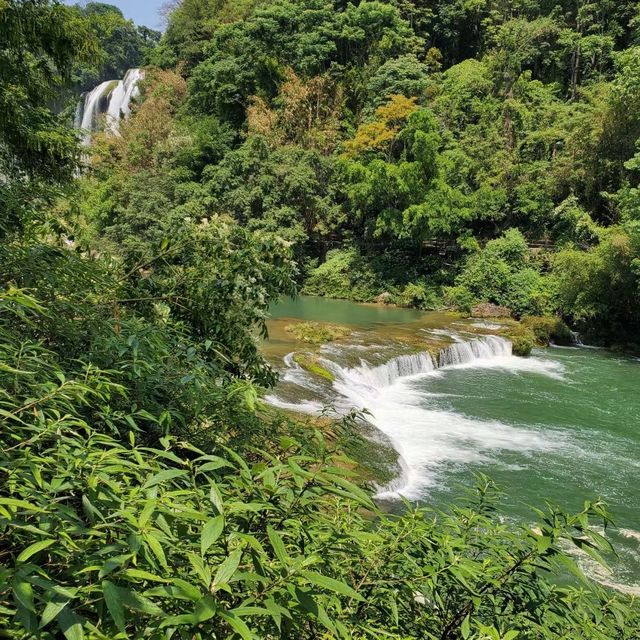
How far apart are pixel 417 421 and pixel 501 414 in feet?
6.44

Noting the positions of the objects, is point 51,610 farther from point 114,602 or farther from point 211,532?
point 211,532

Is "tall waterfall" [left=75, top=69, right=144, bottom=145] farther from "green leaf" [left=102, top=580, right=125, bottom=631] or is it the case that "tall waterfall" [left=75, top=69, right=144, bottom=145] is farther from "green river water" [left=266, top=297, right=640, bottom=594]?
"green leaf" [left=102, top=580, right=125, bottom=631]

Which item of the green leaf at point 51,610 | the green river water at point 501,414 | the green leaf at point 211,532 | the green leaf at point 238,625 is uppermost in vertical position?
the green leaf at point 211,532

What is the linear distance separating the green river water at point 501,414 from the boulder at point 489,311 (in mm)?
3161

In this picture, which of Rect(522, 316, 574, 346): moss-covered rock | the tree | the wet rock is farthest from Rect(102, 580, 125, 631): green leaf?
the wet rock

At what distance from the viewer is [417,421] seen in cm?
934

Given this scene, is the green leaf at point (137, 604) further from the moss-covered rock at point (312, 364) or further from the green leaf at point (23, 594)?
the moss-covered rock at point (312, 364)

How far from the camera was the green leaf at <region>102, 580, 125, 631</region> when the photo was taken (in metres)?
0.73

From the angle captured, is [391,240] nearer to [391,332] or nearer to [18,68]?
[391,332]

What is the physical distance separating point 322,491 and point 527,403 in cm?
1065

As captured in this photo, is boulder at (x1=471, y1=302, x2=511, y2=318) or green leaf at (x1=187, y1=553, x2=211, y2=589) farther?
boulder at (x1=471, y1=302, x2=511, y2=318)

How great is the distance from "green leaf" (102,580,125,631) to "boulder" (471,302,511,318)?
19383 millimetres

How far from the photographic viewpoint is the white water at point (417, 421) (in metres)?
7.54

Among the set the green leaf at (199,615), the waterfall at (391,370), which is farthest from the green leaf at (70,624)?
the waterfall at (391,370)
